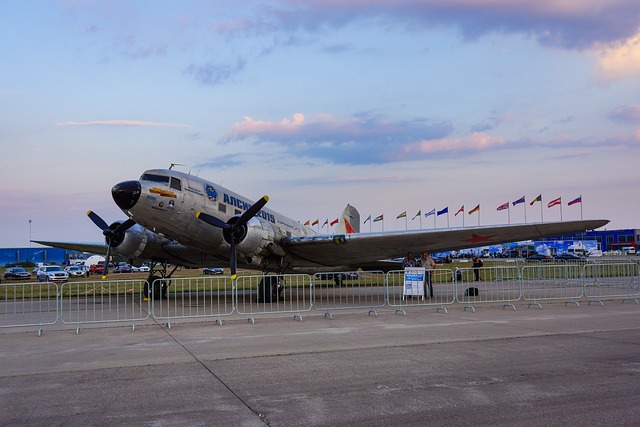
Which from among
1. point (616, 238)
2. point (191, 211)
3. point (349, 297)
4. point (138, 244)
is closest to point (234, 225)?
point (191, 211)

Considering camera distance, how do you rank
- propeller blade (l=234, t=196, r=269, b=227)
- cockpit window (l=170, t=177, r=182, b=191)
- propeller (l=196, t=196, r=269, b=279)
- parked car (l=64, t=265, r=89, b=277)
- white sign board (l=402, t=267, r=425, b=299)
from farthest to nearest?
parked car (l=64, t=265, r=89, b=277)
propeller blade (l=234, t=196, r=269, b=227)
propeller (l=196, t=196, r=269, b=279)
cockpit window (l=170, t=177, r=182, b=191)
white sign board (l=402, t=267, r=425, b=299)

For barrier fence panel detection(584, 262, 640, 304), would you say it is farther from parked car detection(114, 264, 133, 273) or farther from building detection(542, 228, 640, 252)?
building detection(542, 228, 640, 252)

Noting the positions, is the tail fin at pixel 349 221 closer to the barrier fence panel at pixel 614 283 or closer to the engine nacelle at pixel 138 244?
the engine nacelle at pixel 138 244

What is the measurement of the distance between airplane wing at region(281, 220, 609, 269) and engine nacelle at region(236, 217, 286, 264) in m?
0.79

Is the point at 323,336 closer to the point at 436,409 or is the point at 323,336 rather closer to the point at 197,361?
the point at 197,361

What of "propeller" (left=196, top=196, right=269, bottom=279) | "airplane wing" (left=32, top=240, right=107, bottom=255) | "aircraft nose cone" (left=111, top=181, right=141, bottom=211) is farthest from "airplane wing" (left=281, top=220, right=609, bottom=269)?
"airplane wing" (left=32, top=240, right=107, bottom=255)

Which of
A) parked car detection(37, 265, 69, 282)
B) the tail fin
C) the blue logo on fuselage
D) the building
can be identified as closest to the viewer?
the blue logo on fuselage

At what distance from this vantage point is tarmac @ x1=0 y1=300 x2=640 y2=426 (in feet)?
17.5

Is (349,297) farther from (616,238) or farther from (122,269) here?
(616,238)

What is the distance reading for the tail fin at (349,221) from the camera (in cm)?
2962

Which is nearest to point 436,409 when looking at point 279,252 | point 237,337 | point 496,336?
point 496,336

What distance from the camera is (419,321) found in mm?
12641

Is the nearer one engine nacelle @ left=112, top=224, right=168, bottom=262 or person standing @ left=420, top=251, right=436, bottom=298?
person standing @ left=420, top=251, right=436, bottom=298

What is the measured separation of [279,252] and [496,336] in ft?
35.5
